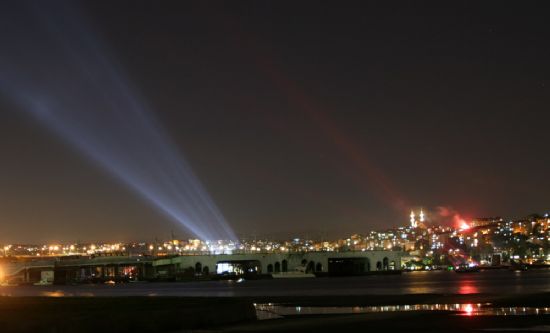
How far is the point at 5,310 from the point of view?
120 ft

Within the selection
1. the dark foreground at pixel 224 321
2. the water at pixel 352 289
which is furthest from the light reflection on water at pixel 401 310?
the water at pixel 352 289

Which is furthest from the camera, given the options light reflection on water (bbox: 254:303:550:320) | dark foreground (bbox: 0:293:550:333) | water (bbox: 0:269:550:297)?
water (bbox: 0:269:550:297)

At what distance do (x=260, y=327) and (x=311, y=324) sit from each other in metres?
2.60

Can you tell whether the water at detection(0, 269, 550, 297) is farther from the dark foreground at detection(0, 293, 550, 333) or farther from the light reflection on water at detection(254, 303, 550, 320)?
the dark foreground at detection(0, 293, 550, 333)

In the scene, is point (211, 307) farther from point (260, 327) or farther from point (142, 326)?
point (142, 326)

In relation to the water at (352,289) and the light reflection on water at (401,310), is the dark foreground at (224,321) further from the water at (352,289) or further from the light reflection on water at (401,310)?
the water at (352,289)

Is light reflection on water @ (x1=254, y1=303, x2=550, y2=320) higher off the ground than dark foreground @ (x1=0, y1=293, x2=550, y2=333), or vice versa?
dark foreground @ (x1=0, y1=293, x2=550, y2=333)

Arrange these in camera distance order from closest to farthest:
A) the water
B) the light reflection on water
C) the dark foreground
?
1. the dark foreground
2. the light reflection on water
3. the water

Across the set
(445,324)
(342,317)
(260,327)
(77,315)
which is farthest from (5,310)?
(445,324)

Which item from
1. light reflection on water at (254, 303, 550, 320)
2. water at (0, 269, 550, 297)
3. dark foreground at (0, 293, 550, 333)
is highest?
dark foreground at (0, 293, 550, 333)

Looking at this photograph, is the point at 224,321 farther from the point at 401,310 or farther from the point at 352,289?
the point at 352,289

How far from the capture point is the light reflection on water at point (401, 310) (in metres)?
41.1

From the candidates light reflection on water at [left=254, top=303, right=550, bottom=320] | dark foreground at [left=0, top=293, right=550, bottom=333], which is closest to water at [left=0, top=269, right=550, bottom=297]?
light reflection on water at [left=254, top=303, right=550, bottom=320]

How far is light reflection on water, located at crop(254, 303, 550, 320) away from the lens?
135 feet
